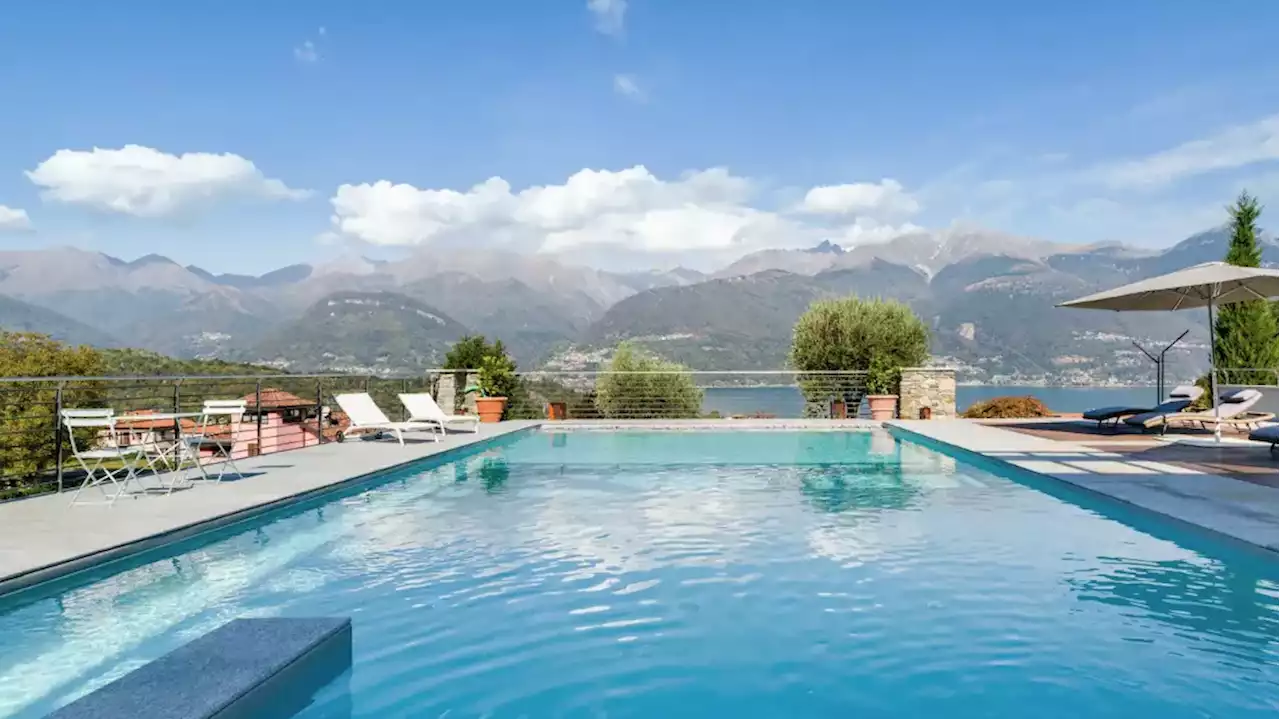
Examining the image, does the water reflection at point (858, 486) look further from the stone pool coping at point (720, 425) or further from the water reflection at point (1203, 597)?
the stone pool coping at point (720, 425)

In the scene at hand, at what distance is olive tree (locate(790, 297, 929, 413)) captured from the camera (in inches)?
940

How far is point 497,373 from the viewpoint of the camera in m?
16.9

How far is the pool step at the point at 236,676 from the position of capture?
2527mm

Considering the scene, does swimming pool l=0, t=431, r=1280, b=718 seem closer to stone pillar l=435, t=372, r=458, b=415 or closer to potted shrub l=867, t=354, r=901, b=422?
potted shrub l=867, t=354, r=901, b=422

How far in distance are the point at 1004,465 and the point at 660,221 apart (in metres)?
135

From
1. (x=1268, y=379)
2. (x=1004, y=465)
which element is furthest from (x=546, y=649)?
(x=1268, y=379)

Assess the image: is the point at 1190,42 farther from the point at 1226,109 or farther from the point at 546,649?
the point at 546,649

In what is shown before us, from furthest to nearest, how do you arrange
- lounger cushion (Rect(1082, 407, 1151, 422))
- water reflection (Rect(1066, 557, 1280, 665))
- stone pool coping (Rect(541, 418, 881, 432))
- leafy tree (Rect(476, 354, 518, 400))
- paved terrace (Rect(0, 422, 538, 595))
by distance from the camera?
leafy tree (Rect(476, 354, 518, 400)) → stone pool coping (Rect(541, 418, 881, 432)) → lounger cushion (Rect(1082, 407, 1151, 422)) → paved terrace (Rect(0, 422, 538, 595)) → water reflection (Rect(1066, 557, 1280, 665))

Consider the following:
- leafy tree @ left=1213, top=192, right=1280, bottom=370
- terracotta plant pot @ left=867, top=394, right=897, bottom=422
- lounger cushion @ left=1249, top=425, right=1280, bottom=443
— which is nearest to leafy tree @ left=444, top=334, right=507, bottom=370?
terracotta plant pot @ left=867, top=394, right=897, bottom=422

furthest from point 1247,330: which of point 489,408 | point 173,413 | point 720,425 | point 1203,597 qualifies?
point 173,413

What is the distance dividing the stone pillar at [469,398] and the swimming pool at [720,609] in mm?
9138

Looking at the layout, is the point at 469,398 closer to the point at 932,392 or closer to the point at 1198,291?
the point at 932,392

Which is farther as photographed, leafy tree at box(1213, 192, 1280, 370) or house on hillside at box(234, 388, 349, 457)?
leafy tree at box(1213, 192, 1280, 370)

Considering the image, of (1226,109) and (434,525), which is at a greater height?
(1226,109)
